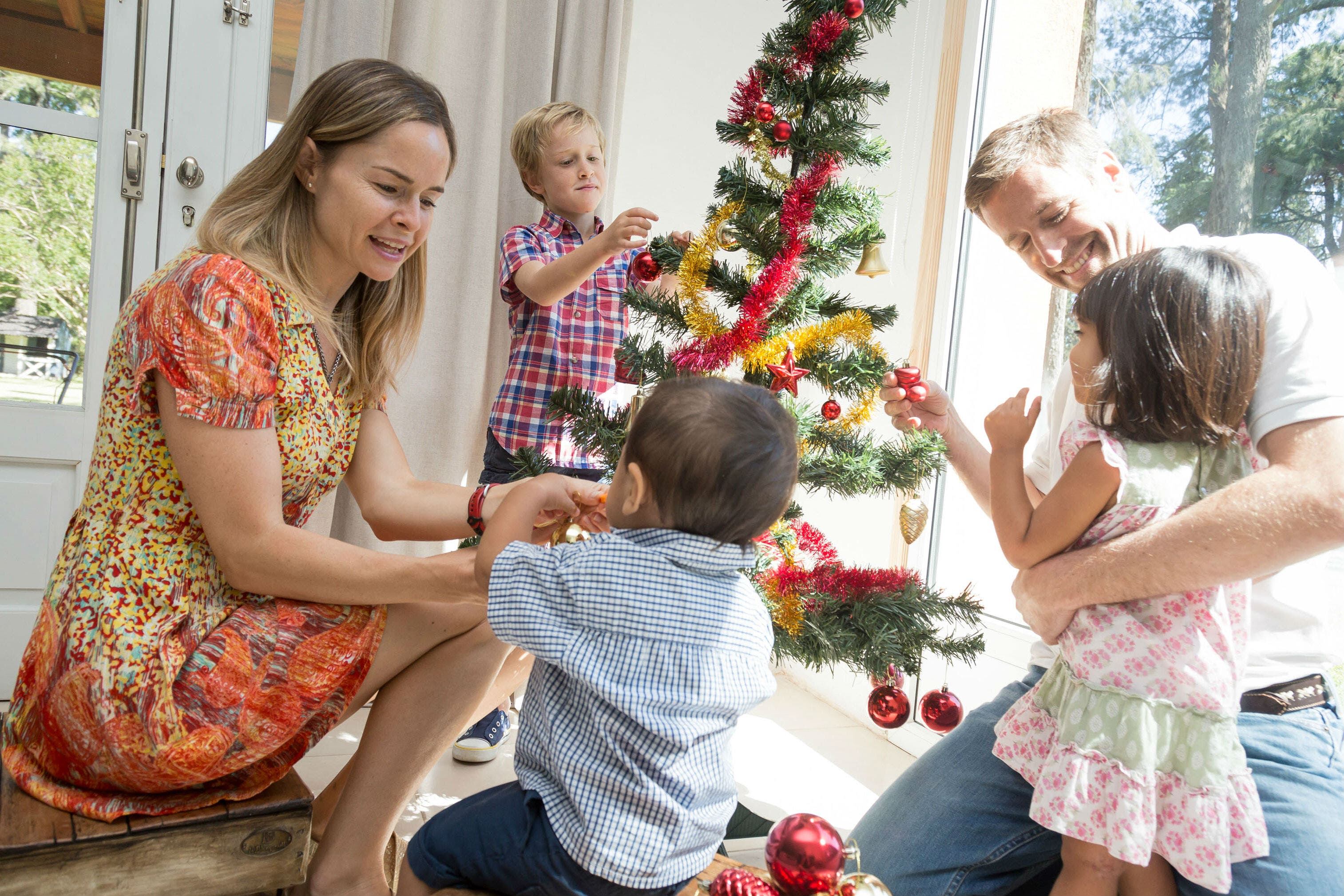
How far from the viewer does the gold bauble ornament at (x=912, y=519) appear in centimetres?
173

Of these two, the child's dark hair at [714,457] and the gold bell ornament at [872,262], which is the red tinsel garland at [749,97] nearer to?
the gold bell ornament at [872,262]

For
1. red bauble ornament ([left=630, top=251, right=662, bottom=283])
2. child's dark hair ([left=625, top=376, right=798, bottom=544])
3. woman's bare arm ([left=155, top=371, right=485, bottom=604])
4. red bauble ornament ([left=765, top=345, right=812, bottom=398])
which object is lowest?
woman's bare arm ([left=155, top=371, right=485, bottom=604])

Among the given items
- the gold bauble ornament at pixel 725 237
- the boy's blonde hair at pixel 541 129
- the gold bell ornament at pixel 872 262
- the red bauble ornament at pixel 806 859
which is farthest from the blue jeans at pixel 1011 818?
the boy's blonde hair at pixel 541 129

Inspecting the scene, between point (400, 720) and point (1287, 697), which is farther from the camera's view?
point (400, 720)

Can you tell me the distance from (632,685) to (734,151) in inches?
95.1

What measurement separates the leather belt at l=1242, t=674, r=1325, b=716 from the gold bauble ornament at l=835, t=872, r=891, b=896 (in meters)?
0.57

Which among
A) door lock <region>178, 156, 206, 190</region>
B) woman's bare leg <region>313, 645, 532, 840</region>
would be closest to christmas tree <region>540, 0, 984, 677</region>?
woman's bare leg <region>313, 645, 532, 840</region>

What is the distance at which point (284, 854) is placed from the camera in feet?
3.87

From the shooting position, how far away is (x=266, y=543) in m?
1.19

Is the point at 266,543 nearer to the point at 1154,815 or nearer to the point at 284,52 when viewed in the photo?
the point at 1154,815

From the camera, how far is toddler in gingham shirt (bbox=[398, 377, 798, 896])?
3.48ft

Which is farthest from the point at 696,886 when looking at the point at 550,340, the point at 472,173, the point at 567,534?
the point at 472,173

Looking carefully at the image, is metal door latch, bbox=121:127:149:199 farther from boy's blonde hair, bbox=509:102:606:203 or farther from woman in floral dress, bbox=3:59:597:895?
woman in floral dress, bbox=3:59:597:895

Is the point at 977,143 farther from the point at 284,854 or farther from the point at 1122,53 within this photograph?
the point at 284,854
